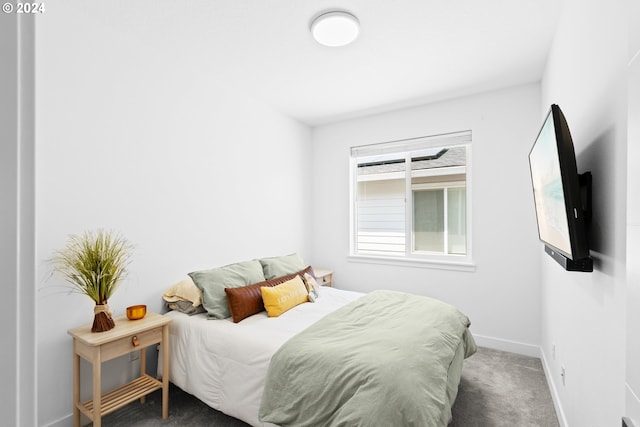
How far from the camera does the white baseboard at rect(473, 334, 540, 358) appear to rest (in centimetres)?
300

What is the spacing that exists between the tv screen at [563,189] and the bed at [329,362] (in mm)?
876

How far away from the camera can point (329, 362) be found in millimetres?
1653

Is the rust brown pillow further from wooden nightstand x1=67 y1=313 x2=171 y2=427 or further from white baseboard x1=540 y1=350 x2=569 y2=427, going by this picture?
white baseboard x1=540 y1=350 x2=569 y2=427

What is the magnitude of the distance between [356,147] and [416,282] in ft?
5.93

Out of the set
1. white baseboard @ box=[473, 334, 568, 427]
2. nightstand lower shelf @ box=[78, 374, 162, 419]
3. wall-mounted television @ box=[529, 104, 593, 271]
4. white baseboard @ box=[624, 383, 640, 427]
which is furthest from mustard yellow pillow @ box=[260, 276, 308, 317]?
white baseboard @ box=[624, 383, 640, 427]

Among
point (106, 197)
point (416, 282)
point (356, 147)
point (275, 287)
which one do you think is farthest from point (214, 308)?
point (356, 147)

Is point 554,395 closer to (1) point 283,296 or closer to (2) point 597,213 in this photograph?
(2) point 597,213

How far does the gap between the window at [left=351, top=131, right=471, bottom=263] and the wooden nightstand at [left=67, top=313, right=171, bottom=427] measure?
255cm

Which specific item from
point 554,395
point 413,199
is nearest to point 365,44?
point 413,199

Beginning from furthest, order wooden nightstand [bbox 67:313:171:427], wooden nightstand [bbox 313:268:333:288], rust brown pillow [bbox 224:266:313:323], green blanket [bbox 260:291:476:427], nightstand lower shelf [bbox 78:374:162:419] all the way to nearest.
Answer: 1. wooden nightstand [bbox 313:268:333:288]
2. rust brown pillow [bbox 224:266:313:323]
3. nightstand lower shelf [bbox 78:374:162:419]
4. wooden nightstand [bbox 67:313:171:427]
5. green blanket [bbox 260:291:476:427]

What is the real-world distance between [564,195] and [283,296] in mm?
1997

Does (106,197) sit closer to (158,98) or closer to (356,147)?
(158,98)
